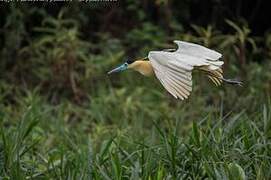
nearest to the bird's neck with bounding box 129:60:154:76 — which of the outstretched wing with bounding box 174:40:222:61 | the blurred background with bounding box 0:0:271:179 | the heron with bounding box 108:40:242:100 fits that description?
the heron with bounding box 108:40:242:100

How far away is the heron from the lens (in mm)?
2131

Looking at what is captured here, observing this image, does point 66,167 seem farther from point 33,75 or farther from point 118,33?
point 118,33

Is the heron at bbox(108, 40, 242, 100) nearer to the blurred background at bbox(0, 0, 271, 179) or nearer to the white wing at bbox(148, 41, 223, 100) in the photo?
the white wing at bbox(148, 41, 223, 100)

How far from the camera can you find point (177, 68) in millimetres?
2168

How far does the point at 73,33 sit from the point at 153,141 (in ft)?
6.91

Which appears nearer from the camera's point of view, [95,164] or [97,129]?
[95,164]

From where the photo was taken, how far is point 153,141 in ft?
11.8

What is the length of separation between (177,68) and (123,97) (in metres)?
3.14

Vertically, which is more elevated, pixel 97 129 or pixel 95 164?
pixel 95 164

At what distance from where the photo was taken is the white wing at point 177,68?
212 cm

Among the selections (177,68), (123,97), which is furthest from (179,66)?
(123,97)

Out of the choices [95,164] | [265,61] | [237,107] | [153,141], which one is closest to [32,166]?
[95,164]

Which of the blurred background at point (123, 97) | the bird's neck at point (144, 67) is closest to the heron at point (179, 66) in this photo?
the bird's neck at point (144, 67)

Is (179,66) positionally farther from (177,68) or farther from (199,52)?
(199,52)
